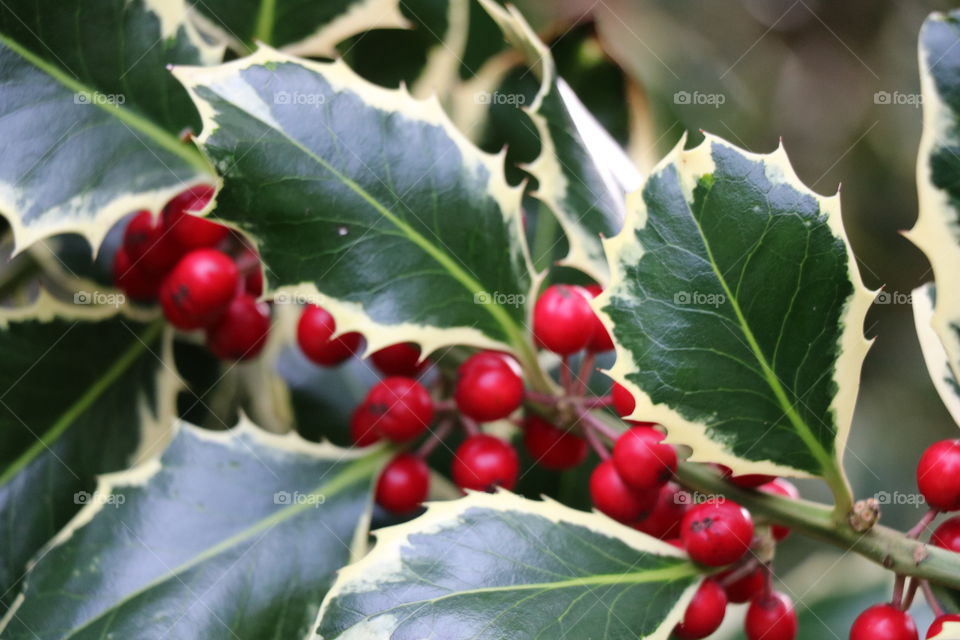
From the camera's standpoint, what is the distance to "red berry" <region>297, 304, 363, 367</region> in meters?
0.84

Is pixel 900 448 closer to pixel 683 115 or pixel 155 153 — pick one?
pixel 683 115

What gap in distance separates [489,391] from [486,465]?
68mm

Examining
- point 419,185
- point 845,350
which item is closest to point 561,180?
point 419,185

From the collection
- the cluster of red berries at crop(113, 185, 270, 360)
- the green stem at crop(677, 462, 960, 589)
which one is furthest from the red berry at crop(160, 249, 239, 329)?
the green stem at crop(677, 462, 960, 589)

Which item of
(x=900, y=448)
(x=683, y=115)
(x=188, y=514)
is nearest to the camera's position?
(x=188, y=514)

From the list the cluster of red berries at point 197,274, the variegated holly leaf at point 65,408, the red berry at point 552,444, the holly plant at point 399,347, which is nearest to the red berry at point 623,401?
the holly plant at point 399,347

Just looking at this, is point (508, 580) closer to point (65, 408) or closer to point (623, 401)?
point (623, 401)

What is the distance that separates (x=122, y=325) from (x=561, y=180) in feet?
1.53

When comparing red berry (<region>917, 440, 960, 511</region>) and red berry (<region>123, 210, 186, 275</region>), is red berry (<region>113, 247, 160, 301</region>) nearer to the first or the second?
red berry (<region>123, 210, 186, 275</region>)

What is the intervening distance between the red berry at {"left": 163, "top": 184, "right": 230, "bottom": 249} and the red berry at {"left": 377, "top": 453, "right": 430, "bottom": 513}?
0.87 feet

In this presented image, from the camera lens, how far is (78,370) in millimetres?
901

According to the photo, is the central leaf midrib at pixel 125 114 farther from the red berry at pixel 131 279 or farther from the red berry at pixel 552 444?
the red berry at pixel 552 444

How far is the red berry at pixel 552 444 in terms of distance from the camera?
81cm

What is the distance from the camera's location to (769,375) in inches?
25.6
